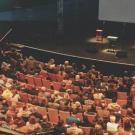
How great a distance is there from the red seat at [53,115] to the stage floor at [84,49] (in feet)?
19.3

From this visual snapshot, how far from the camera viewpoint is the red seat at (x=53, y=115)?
36.7 feet

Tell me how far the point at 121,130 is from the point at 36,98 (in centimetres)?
285

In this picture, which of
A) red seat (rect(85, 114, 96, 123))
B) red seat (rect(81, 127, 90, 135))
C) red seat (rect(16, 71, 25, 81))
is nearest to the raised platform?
red seat (rect(16, 71, 25, 81))

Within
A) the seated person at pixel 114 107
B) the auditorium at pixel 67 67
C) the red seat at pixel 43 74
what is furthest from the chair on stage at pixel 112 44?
the seated person at pixel 114 107

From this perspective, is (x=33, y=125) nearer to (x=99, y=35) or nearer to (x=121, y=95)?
(x=121, y=95)

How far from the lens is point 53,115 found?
11.2m

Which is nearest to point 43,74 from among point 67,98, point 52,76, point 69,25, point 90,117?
point 52,76

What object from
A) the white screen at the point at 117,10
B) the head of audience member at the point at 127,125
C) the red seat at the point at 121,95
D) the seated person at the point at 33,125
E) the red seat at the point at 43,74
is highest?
the white screen at the point at 117,10

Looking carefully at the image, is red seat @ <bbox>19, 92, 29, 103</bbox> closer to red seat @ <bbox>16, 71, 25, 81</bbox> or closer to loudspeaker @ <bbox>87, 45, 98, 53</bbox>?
red seat @ <bbox>16, 71, 25, 81</bbox>

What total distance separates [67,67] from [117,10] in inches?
215

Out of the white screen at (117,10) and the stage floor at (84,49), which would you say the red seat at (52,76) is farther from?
the white screen at (117,10)

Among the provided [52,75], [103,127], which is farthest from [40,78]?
[103,127]

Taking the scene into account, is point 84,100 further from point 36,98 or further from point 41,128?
point 41,128

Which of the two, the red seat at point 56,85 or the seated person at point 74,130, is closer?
the seated person at point 74,130
